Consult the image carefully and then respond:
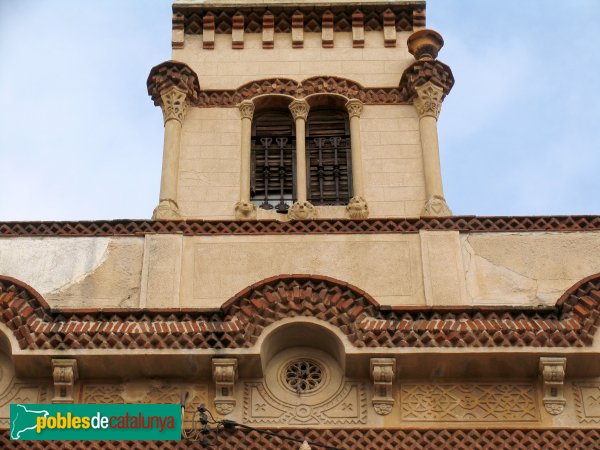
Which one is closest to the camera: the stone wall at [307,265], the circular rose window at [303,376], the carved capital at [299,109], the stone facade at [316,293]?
the stone facade at [316,293]

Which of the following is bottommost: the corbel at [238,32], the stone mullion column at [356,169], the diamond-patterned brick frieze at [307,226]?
the diamond-patterned brick frieze at [307,226]

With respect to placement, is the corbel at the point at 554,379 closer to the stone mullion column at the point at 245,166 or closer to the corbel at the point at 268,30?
the stone mullion column at the point at 245,166

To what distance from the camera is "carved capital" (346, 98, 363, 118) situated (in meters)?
17.7

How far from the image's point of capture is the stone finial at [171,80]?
17594mm

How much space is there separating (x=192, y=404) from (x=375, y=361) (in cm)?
198

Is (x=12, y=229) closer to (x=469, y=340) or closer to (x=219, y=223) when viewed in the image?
(x=219, y=223)

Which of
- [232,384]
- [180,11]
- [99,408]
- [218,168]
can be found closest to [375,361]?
[232,384]

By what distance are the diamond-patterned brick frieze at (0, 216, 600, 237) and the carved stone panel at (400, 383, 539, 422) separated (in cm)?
221

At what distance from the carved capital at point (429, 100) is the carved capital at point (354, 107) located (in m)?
0.75

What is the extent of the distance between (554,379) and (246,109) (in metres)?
6.04

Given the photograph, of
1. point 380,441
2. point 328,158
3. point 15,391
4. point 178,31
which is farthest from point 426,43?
point 15,391

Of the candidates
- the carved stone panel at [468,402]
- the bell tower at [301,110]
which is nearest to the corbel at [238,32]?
the bell tower at [301,110]

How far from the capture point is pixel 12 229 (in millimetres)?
15508

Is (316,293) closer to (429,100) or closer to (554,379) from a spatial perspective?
(554,379)
